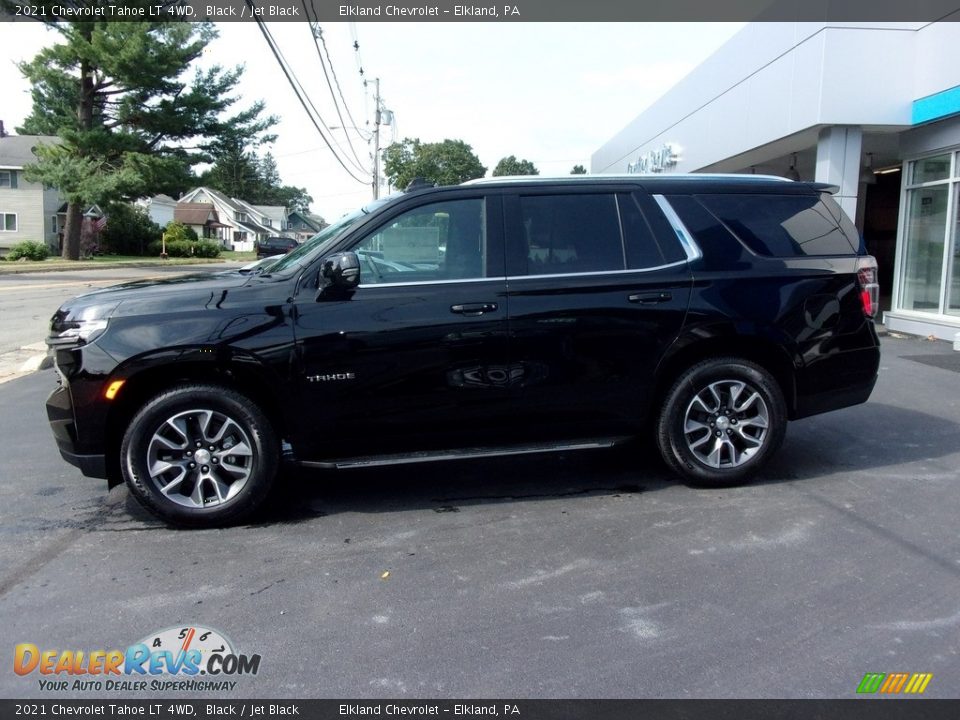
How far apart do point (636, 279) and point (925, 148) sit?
416 inches

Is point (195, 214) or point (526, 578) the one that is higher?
point (195, 214)

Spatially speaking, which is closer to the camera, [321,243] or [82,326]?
[82,326]

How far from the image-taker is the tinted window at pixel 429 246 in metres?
4.61

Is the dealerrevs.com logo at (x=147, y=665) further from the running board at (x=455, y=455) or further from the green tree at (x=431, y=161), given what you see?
the green tree at (x=431, y=161)

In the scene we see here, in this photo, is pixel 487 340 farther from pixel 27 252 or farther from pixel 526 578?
pixel 27 252

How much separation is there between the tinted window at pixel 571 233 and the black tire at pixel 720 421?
0.92 meters

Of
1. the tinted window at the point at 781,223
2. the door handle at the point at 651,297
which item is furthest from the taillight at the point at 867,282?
the door handle at the point at 651,297

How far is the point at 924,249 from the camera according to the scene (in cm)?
1325

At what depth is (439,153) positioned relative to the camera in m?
66.4

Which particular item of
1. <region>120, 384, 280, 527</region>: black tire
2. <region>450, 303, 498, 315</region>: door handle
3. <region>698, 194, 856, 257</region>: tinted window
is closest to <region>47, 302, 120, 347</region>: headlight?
<region>120, 384, 280, 527</region>: black tire

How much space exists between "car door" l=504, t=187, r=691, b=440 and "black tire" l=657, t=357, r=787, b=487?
24cm

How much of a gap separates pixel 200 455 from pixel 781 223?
13.1ft

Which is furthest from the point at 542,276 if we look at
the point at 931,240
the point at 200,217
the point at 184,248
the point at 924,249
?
the point at 200,217
